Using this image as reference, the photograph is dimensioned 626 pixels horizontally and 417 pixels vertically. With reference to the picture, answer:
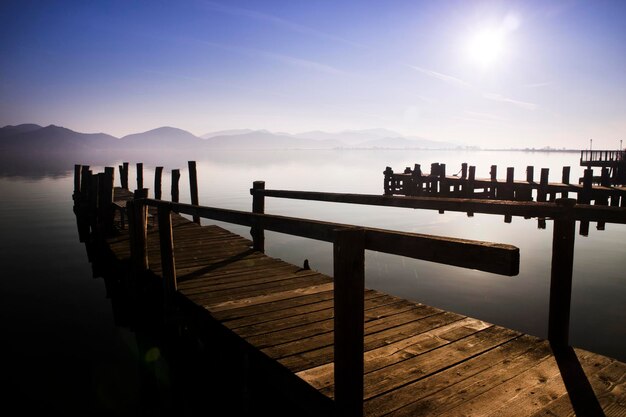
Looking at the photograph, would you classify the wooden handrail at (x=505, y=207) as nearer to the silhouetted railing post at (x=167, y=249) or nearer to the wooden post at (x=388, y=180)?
the silhouetted railing post at (x=167, y=249)

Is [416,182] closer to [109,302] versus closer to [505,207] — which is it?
[109,302]

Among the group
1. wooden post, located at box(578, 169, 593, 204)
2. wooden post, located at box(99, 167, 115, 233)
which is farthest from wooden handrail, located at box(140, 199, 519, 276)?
wooden post, located at box(578, 169, 593, 204)

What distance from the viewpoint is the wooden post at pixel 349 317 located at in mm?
2145

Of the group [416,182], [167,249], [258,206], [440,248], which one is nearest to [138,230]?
[167,249]

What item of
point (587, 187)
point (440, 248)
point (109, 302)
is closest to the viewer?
point (440, 248)

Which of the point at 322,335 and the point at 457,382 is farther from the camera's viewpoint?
the point at 322,335

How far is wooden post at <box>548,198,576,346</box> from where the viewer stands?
316cm

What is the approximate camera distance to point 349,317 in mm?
2193

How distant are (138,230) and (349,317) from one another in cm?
548

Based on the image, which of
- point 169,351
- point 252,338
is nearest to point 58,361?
point 169,351

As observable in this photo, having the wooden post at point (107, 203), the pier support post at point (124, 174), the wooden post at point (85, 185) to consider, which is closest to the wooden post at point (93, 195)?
the wooden post at point (85, 185)

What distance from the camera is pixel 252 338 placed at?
3992 millimetres

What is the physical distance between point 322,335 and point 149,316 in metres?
6.12

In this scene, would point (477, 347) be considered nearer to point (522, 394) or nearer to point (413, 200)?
point (522, 394)
